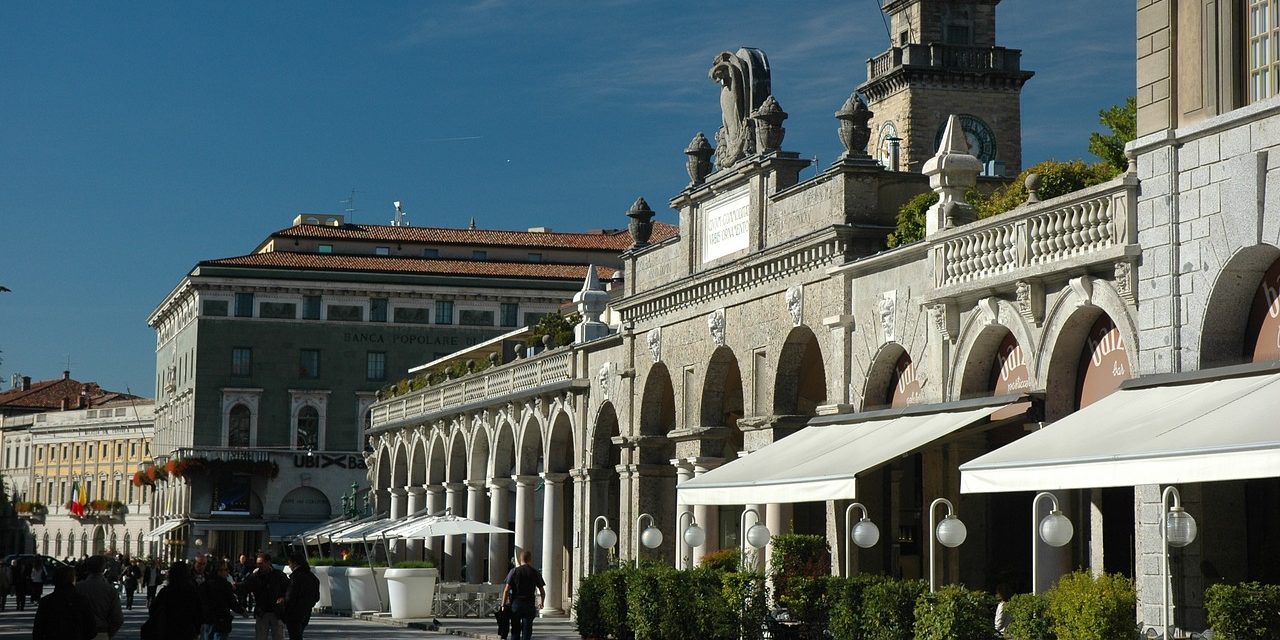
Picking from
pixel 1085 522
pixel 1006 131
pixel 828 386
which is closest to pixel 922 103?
pixel 1006 131

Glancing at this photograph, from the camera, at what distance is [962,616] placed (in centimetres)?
1559

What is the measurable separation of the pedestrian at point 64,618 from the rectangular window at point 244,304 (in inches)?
2531

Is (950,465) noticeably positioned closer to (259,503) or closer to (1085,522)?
(1085,522)

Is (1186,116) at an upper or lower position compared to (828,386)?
upper

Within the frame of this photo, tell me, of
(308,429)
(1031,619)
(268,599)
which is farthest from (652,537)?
(308,429)

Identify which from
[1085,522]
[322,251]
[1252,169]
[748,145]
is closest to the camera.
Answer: [1252,169]

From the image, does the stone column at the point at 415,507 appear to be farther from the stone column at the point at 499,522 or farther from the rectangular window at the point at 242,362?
the rectangular window at the point at 242,362

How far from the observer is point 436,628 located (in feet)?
104

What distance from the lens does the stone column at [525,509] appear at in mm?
37594

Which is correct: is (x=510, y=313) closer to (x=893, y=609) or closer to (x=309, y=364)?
(x=309, y=364)

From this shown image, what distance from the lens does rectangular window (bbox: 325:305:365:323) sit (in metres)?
77.3

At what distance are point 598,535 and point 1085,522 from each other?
33.5 feet

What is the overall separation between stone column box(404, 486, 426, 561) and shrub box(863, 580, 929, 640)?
31652mm

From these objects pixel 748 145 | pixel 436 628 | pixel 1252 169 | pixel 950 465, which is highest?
pixel 748 145
